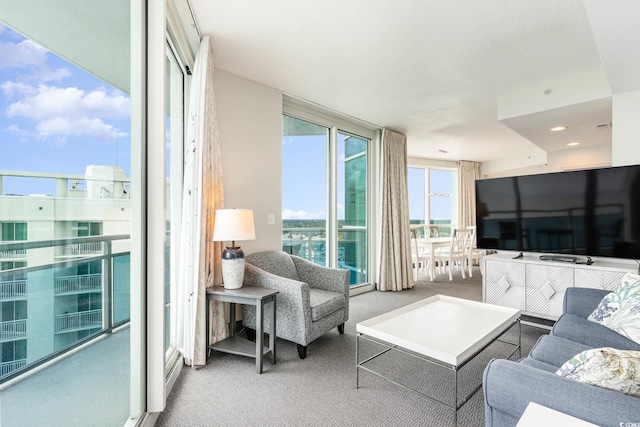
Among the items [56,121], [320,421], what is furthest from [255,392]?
[56,121]

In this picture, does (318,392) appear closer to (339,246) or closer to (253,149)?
(253,149)

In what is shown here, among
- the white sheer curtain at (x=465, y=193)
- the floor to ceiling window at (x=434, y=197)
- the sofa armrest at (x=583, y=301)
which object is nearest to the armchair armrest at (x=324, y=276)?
the sofa armrest at (x=583, y=301)

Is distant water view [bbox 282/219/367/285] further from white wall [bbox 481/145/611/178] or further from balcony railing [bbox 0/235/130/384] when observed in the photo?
white wall [bbox 481/145/611/178]

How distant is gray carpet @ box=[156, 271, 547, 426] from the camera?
1.78 metres

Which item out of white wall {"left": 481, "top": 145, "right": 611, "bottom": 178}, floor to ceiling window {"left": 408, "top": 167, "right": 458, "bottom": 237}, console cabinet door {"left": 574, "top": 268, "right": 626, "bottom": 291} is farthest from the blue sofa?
floor to ceiling window {"left": 408, "top": 167, "right": 458, "bottom": 237}

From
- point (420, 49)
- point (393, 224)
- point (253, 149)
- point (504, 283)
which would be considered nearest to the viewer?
point (420, 49)

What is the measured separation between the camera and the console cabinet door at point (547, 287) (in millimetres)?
3002

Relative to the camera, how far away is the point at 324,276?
10.4ft

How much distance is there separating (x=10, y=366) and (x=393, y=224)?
4.59 metres

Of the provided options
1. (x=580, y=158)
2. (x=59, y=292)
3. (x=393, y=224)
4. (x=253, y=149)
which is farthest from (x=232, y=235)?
(x=580, y=158)

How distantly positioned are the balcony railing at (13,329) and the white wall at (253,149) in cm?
212

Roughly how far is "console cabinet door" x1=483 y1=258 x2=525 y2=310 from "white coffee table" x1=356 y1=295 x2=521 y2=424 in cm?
70

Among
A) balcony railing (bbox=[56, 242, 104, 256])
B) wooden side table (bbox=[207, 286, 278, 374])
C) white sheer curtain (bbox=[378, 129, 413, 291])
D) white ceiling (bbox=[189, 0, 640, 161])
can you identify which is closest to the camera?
balcony railing (bbox=[56, 242, 104, 256])

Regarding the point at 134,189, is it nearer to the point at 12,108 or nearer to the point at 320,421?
the point at 12,108
